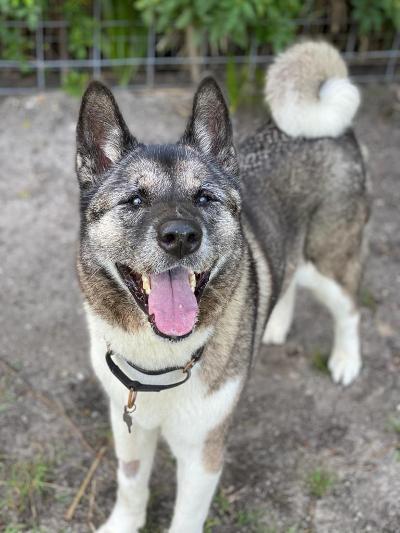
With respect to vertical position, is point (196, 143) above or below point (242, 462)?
above

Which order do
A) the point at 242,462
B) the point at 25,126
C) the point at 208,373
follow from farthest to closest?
1. the point at 25,126
2. the point at 242,462
3. the point at 208,373

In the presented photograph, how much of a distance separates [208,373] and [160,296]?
0.48 m

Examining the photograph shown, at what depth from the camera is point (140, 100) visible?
6.41m

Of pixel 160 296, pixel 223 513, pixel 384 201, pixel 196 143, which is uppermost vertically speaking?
pixel 196 143

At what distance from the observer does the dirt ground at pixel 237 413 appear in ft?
11.9

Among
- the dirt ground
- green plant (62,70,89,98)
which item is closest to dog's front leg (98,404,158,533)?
the dirt ground

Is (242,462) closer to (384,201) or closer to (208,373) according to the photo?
(208,373)

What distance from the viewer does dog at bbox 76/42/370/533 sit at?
2.66 m

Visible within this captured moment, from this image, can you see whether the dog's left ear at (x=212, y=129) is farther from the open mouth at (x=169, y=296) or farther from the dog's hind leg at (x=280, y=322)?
the dog's hind leg at (x=280, y=322)

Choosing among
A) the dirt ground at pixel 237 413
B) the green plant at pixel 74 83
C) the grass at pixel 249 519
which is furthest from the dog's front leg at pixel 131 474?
the green plant at pixel 74 83

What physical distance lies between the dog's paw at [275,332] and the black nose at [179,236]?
2109mm

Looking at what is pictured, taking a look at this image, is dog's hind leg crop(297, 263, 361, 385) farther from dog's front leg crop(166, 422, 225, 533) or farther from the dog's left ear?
dog's front leg crop(166, 422, 225, 533)

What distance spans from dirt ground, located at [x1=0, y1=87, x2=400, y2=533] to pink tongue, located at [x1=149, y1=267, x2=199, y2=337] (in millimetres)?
1445

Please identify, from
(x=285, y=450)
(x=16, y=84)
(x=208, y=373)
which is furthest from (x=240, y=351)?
(x=16, y=84)
